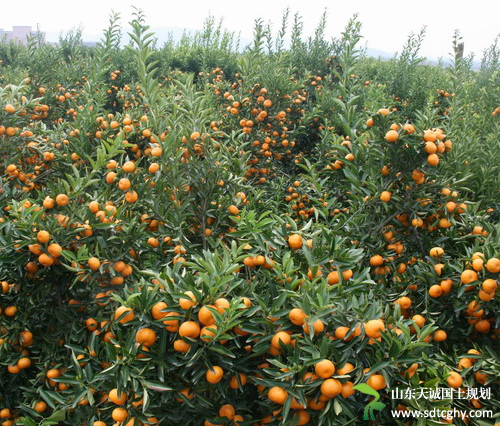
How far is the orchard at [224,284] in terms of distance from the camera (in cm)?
131

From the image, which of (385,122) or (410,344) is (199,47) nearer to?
(385,122)

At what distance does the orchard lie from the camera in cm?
131

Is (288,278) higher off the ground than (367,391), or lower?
higher

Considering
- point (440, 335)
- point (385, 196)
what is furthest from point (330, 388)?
point (385, 196)

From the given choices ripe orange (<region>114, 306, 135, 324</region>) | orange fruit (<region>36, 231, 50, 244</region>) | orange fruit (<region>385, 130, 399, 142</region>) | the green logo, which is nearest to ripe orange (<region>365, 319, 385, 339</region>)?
the green logo

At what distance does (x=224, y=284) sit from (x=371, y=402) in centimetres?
64

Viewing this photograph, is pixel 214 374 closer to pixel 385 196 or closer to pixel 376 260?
pixel 376 260

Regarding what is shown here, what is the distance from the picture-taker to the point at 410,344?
4.36ft

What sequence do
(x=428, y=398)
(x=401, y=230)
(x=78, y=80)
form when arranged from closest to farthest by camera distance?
(x=428, y=398), (x=401, y=230), (x=78, y=80)

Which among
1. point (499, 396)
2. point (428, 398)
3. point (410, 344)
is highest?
point (410, 344)

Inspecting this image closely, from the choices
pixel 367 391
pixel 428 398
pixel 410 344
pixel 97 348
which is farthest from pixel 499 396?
pixel 97 348

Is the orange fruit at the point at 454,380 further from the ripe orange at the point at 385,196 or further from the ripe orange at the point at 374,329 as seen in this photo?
the ripe orange at the point at 385,196

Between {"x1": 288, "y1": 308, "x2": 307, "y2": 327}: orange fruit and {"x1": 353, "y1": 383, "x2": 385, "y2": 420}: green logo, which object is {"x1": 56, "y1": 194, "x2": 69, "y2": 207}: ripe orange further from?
{"x1": 353, "y1": 383, "x2": 385, "y2": 420}: green logo

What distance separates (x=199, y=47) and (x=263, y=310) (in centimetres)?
997
